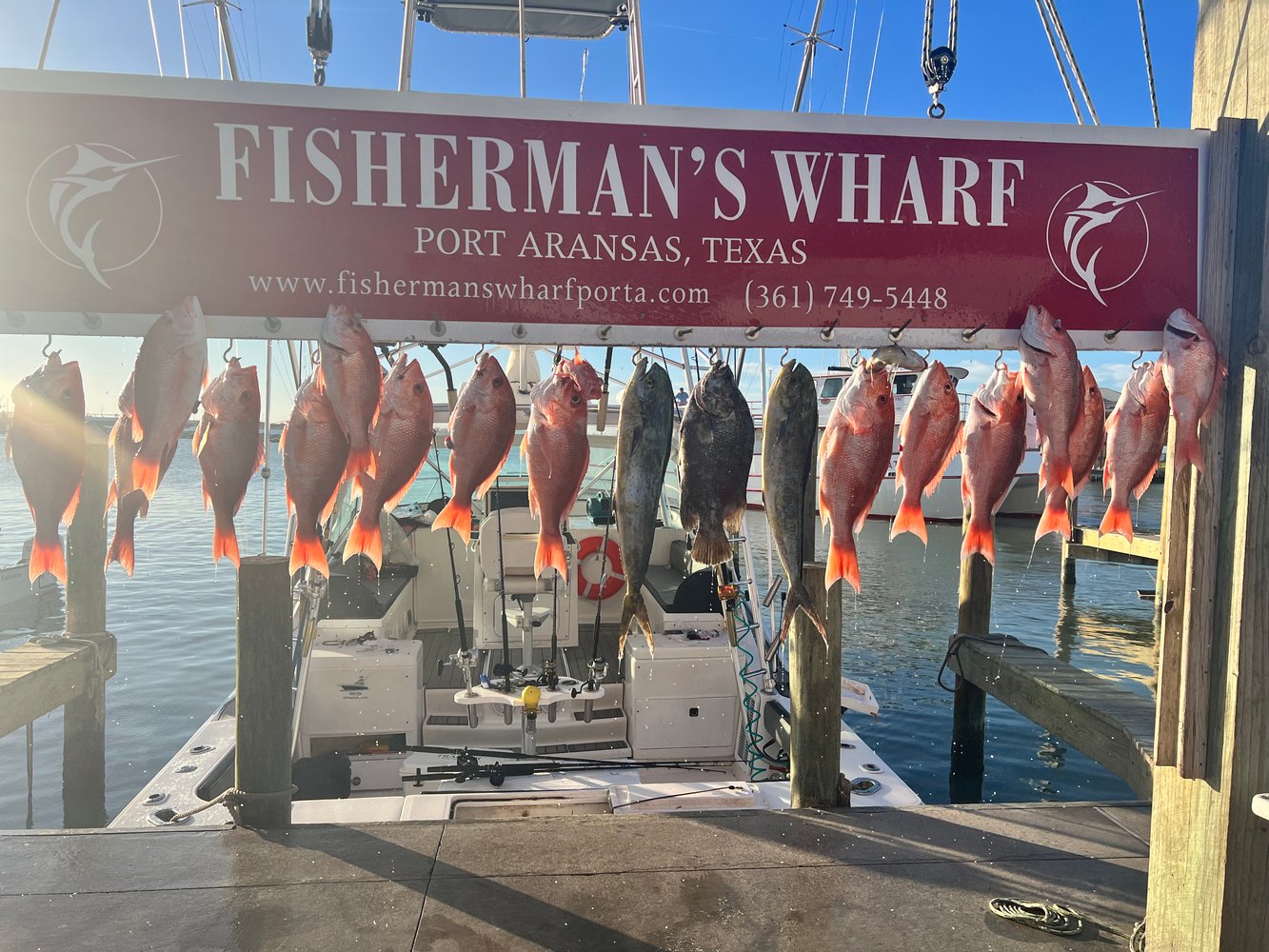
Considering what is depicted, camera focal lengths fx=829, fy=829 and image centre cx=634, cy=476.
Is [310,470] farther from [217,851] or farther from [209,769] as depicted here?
[209,769]

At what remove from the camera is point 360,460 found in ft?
7.18

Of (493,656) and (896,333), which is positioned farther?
(493,656)

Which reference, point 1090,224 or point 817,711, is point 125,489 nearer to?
point 1090,224

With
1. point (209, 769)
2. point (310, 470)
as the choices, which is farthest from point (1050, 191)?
point (209, 769)

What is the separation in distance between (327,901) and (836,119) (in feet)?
10.4

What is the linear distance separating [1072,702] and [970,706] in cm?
335

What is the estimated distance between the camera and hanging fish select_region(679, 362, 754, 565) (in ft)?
7.82

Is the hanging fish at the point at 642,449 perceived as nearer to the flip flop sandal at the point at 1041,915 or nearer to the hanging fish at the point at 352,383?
the hanging fish at the point at 352,383

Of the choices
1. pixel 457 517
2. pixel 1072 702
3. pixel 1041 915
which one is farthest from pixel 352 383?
pixel 1072 702

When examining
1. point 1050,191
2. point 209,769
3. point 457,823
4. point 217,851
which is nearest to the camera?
point 1050,191

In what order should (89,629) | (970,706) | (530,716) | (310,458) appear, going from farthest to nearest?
(970,706), (89,629), (530,716), (310,458)

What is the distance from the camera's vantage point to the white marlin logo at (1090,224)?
254cm

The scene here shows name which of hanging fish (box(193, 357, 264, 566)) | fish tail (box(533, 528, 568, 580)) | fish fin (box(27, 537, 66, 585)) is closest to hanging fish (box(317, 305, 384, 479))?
hanging fish (box(193, 357, 264, 566))

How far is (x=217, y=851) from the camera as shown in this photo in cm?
335
